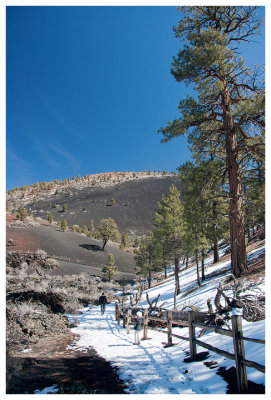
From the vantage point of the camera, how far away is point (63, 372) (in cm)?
533

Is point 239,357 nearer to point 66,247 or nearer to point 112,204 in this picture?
point 66,247

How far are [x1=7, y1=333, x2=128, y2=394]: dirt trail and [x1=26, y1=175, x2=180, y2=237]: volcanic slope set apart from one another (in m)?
92.4

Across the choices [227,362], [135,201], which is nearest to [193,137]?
[227,362]

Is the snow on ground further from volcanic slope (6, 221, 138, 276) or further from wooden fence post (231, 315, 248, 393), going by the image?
volcanic slope (6, 221, 138, 276)

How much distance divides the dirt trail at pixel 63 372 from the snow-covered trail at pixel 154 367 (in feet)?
1.17

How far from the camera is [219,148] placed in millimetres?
11219

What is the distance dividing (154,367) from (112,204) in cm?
11990

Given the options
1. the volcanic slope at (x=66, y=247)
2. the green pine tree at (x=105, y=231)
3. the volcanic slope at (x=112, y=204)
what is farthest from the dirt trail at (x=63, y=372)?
the volcanic slope at (x=112, y=204)

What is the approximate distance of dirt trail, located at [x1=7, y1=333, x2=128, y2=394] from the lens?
4.46m

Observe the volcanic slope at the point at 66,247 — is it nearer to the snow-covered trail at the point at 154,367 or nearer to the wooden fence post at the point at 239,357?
the snow-covered trail at the point at 154,367

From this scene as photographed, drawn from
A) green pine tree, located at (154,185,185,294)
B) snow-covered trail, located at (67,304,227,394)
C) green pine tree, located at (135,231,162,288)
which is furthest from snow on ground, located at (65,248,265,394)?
green pine tree, located at (135,231,162,288)

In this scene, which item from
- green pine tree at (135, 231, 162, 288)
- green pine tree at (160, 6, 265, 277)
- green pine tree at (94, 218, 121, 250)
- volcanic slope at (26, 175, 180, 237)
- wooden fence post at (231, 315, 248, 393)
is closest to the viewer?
wooden fence post at (231, 315, 248, 393)

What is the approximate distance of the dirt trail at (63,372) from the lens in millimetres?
4457

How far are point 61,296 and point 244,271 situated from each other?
10.8m
